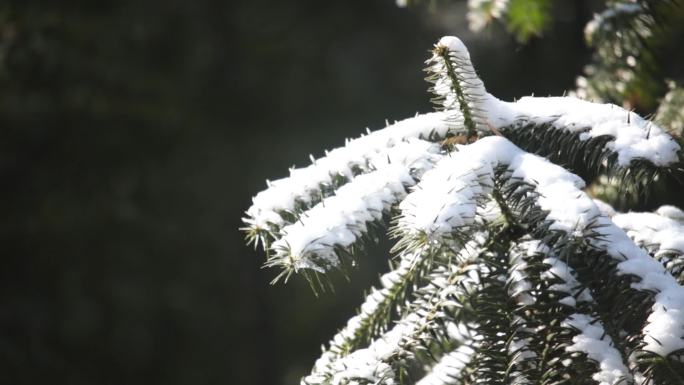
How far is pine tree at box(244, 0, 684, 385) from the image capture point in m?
0.39

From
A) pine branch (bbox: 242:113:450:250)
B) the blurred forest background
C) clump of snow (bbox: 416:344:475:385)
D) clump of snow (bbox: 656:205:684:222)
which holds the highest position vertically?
the blurred forest background

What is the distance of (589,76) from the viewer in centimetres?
91

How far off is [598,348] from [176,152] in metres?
2.45

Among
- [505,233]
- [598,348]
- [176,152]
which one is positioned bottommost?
[598,348]

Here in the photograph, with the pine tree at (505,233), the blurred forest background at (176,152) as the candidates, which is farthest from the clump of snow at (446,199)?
the blurred forest background at (176,152)

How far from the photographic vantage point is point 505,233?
517 mm

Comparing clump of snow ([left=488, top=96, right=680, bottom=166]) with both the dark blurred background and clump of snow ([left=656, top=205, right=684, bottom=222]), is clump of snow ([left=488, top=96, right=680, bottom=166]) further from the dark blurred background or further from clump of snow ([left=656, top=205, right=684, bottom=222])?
the dark blurred background

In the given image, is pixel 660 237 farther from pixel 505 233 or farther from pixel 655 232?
pixel 505 233

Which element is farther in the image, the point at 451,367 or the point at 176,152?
the point at 176,152

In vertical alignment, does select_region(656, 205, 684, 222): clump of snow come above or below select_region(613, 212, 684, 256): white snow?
above

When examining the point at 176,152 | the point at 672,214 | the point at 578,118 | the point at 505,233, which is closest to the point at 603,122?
the point at 578,118

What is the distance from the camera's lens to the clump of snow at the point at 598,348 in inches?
16.5

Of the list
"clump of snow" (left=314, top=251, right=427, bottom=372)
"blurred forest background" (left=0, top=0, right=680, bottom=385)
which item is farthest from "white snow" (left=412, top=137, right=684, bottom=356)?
"blurred forest background" (left=0, top=0, right=680, bottom=385)

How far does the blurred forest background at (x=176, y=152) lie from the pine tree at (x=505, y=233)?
5.14ft
